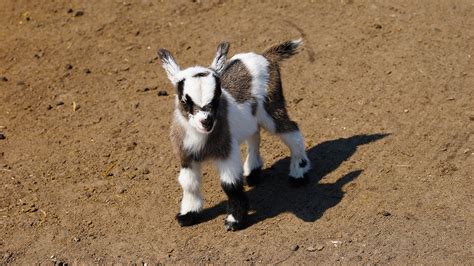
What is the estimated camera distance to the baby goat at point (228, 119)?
21.5 feet

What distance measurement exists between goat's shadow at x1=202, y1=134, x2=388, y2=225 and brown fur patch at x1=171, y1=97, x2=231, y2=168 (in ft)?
2.65

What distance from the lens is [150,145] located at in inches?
339

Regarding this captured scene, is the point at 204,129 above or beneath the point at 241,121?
above

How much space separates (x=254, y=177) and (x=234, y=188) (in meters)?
0.91

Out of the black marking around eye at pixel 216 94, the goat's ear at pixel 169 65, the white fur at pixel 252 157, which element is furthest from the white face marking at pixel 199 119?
the white fur at pixel 252 157

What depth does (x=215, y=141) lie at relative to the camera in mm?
6930

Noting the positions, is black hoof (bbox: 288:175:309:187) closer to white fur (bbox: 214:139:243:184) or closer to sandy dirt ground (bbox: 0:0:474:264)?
sandy dirt ground (bbox: 0:0:474:264)

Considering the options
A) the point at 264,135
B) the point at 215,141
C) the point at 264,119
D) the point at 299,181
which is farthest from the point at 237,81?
the point at 264,135

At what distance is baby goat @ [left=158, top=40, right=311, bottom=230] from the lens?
6.55 metres

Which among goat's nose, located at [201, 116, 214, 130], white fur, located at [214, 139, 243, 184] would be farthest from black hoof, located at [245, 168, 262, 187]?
goat's nose, located at [201, 116, 214, 130]

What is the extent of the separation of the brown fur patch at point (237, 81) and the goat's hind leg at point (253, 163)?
2.45 feet

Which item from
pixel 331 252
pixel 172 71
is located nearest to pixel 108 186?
pixel 172 71

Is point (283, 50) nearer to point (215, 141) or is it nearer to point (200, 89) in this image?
point (215, 141)

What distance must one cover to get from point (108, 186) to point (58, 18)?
13.0 feet
